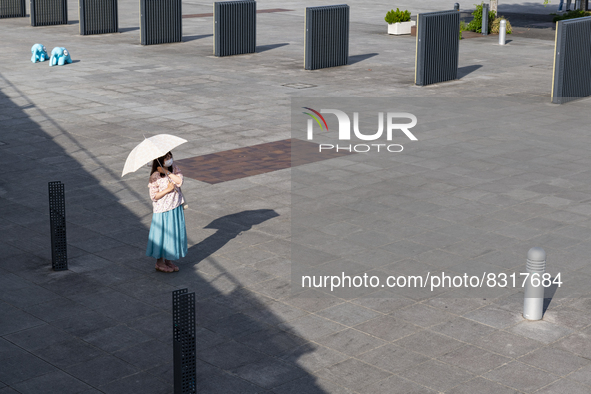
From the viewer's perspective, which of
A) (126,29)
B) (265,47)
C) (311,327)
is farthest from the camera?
(126,29)

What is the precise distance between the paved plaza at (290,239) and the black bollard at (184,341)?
0.37 meters

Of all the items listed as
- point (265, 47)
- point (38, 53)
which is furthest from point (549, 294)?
point (265, 47)

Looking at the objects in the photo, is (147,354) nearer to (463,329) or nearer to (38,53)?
(463,329)

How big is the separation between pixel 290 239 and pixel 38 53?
65.4 feet

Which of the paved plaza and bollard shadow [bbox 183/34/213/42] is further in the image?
bollard shadow [bbox 183/34/213/42]

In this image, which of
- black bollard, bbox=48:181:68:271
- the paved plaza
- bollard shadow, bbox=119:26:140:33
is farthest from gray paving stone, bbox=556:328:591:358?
bollard shadow, bbox=119:26:140:33

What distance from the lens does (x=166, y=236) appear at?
36.4 ft

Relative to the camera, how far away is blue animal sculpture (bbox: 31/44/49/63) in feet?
94.6

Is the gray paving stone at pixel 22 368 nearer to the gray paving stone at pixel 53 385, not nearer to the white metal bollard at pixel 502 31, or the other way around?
the gray paving stone at pixel 53 385

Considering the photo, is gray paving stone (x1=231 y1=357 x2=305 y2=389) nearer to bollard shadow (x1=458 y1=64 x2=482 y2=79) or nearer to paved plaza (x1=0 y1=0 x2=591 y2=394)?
paved plaza (x1=0 y1=0 x2=591 y2=394)

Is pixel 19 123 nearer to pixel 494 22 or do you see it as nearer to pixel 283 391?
pixel 283 391

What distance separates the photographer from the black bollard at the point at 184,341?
313 inches

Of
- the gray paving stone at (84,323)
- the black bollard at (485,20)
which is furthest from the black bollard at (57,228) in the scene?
the black bollard at (485,20)

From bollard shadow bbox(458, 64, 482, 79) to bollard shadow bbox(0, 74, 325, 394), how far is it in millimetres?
15205
